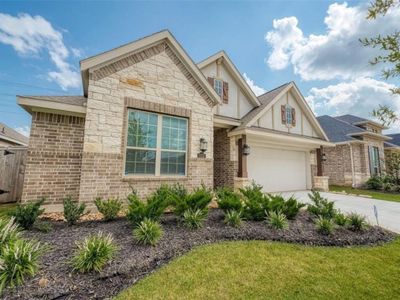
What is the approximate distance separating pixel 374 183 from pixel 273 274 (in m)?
17.7

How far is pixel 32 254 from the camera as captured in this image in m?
2.76

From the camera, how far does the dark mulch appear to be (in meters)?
2.45

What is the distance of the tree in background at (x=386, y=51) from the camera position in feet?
7.59

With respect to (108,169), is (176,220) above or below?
below

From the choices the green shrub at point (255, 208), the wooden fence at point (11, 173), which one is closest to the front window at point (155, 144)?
the green shrub at point (255, 208)

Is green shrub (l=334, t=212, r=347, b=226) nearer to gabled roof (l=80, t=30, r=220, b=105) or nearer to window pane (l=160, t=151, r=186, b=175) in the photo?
window pane (l=160, t=151, r=186, b=175)

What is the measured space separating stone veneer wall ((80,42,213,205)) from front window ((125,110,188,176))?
9.3 inches

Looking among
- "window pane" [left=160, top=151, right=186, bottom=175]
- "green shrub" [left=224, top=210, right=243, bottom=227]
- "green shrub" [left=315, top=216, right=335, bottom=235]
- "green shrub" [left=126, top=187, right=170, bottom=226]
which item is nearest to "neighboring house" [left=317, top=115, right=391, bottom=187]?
"green shrub" [left=315, top=216, right=335, bottom=235]

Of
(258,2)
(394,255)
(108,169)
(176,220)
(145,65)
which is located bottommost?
(394,255)

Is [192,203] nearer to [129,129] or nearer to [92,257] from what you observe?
[92,257]

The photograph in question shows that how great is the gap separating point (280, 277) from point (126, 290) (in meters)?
2.29

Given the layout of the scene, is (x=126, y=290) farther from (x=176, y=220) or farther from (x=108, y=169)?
(x=108, y=169)

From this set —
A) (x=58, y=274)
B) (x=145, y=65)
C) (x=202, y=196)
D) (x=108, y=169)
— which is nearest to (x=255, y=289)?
(x=202, y=196)

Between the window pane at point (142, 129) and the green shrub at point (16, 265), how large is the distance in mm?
4109
